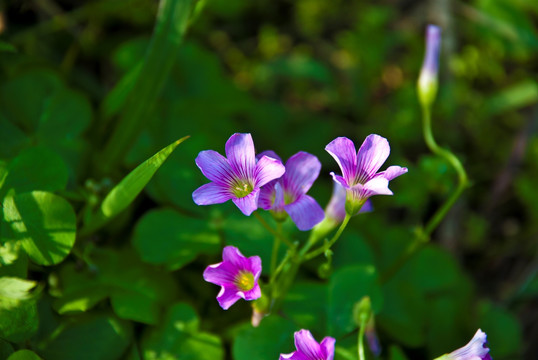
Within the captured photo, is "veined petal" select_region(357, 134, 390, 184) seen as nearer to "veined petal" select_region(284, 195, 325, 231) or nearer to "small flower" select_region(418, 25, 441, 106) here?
"veined petal" select_region(284, 195, 325, 231)

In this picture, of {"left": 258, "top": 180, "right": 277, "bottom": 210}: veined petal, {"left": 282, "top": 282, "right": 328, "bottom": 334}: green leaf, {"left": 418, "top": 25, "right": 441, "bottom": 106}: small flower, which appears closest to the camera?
{"left": 258, "top": 180, "right": 277, "bottom": 210}: veined petal

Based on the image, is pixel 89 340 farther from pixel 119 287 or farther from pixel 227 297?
pixel 227 297

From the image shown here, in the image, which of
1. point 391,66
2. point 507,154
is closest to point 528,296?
point 507,154

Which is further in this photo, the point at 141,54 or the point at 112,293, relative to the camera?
the point at 141,54

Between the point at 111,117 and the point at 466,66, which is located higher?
the point at 111,117

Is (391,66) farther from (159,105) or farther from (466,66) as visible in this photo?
(159,105)

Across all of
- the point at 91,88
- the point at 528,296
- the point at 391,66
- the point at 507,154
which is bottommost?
the point at 528,296

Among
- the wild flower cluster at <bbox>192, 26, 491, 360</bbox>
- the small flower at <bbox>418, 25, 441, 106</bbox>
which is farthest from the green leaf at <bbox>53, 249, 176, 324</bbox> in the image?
the small flower at <bbox>418, 25, 441, 106</bbox>

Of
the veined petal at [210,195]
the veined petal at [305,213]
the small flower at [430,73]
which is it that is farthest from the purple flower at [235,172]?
the small flower at [430,73]
